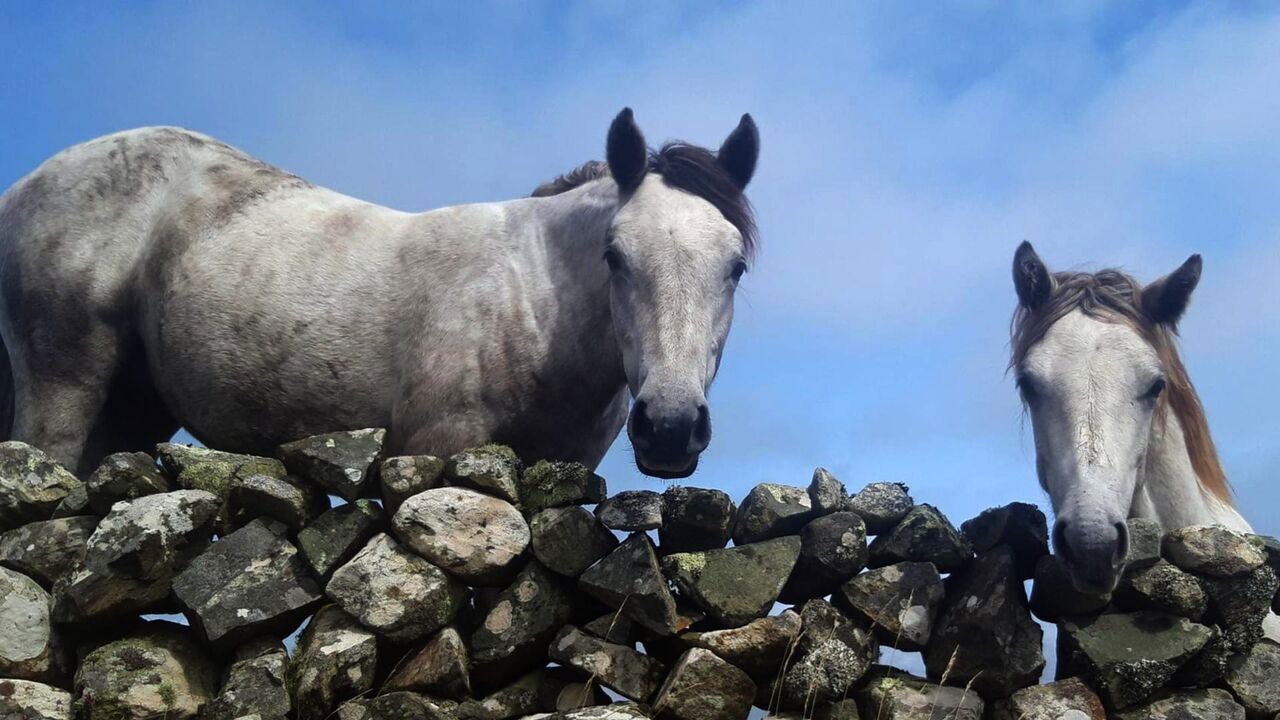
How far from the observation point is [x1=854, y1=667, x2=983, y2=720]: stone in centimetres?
414

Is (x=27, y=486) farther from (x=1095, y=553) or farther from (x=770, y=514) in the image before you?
(x=1095, y=553)

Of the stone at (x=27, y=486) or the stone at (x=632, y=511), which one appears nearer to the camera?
the stone at (x=632, y=511)

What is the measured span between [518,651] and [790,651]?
3.38ft

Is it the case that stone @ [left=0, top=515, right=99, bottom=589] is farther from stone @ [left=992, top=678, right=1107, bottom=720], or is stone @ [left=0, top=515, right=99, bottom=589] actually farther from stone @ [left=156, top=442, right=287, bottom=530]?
stone @ [left=992, top=678, right=1107, bottom=720]

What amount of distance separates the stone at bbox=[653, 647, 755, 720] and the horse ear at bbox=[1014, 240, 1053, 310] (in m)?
2.44

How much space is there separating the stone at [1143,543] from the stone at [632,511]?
1837 mm

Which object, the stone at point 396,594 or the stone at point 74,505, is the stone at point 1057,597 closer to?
the stone at point 396,594

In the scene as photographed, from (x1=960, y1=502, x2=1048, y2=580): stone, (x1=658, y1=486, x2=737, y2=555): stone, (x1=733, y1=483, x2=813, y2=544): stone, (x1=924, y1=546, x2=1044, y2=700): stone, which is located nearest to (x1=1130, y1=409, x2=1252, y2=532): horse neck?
(x1=960, y1=502, x2=1048, y2=580): stone

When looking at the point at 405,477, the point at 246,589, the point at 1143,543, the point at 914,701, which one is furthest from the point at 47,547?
the point at 1143,543

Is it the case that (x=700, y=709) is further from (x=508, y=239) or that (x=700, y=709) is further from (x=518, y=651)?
(x=508, y=239)

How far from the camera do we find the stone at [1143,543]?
4.33 metres

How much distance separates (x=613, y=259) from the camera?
486 centimetres

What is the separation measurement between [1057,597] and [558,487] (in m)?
2.01

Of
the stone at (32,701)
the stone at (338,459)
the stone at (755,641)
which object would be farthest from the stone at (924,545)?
the stone at (32,701)
